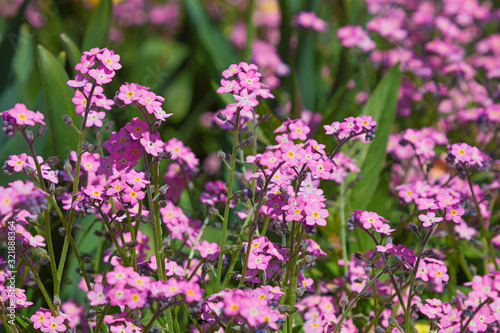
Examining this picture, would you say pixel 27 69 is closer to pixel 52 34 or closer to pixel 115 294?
pixel 52 34

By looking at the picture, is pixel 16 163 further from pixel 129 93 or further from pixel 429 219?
pixel 429 219

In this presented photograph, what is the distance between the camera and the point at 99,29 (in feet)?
5.14

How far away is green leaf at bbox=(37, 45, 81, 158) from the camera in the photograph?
46.6 inches

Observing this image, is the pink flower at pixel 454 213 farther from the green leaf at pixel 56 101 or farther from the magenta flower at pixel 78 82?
the green leaf at pixel 56 101

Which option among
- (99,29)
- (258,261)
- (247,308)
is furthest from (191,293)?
(99,29)

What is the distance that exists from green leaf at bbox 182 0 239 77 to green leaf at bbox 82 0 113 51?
1.51 feet

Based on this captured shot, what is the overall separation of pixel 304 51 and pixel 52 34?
4.61 ft

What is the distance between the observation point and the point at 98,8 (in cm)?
163

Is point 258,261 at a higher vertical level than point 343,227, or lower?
lower

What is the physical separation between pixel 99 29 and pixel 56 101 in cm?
45

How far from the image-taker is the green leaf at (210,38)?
202cm

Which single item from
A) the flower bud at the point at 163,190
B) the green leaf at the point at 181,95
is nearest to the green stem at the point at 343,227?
the flower bud at the point at 163,190

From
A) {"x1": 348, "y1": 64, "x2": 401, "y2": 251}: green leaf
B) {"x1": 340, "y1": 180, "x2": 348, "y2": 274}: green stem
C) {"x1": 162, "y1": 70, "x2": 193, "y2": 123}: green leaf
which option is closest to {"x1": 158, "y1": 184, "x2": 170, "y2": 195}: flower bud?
{"x1": 340, "y1": 180, "x2": 348, "y2": 274}: green stem

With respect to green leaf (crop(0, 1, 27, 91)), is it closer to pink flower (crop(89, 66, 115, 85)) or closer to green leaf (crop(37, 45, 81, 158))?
green leaf (crop(37, 45, 81, 158))
